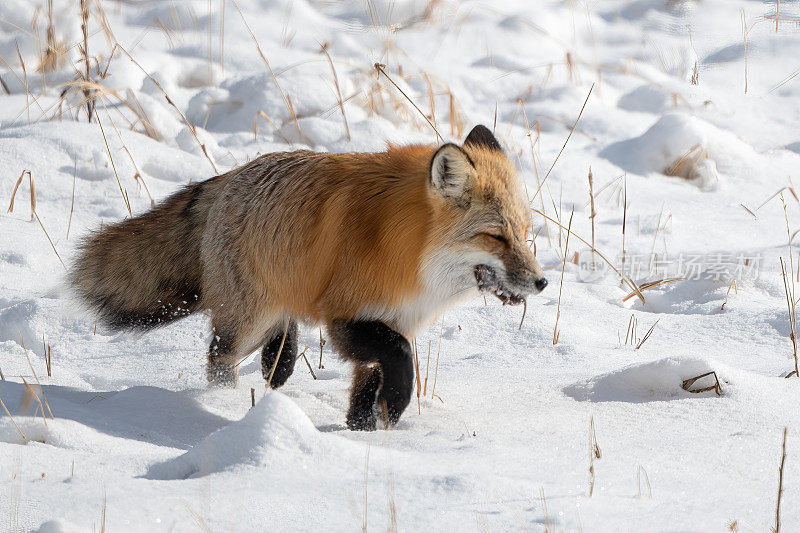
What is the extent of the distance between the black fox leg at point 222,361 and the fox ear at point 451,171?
1.34 meters

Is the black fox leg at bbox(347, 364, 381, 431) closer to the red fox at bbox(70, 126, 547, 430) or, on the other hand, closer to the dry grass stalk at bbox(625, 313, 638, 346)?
the red fox at bbox(70, 126, 547, 430)

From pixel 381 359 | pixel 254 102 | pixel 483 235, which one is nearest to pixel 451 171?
pixel 483 235

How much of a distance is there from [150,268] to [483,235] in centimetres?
186

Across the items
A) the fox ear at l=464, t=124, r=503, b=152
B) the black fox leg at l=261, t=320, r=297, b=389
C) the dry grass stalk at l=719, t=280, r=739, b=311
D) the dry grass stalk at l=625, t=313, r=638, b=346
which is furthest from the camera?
the dry grass stalk at l=719, t=280, r=739, b=311

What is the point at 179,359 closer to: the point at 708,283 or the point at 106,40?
the point at 708,283

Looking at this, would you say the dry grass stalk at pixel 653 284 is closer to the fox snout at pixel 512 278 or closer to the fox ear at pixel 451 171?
the fox snout at pixel 512 278

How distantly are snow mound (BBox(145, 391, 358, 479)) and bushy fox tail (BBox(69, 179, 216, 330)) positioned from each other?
175 cm

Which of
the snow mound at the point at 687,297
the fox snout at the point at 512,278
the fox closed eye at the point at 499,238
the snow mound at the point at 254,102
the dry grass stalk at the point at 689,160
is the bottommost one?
the snow mound at the point at 687,297

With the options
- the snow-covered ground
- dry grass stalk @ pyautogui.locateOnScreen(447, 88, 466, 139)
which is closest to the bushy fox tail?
the snow-covered ground

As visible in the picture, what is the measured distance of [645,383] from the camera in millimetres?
3846

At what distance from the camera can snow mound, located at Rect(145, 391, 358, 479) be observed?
8.45ft

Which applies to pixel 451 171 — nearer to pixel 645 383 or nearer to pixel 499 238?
pixel 499 238

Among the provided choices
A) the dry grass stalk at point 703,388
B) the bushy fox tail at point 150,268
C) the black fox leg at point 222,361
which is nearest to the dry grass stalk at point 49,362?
the bushy fox tail at point 150,268

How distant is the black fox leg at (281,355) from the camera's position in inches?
169
